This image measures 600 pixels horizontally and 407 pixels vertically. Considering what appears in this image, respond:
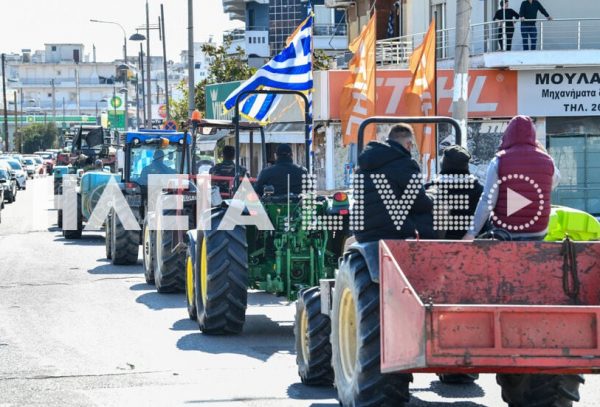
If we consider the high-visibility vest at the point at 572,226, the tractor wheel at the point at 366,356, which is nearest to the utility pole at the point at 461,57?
the high-visibility vest at the point at 572,226

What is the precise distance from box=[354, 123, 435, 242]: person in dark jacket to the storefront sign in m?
23.2

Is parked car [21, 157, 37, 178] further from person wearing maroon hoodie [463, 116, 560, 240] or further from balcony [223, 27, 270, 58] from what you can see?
person wearing maroon hoodie [463, 116, 560, 240]

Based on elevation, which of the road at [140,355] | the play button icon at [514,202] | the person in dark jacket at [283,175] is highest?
the person in dark jacket at [283,175]

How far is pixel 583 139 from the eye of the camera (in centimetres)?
3272

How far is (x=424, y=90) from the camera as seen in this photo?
26.2 metres

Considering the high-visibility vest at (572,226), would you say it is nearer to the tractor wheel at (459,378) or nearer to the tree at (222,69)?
the tractor wheel at (459,378)

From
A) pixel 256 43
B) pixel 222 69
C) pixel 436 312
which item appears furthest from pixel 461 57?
pixel 256 43

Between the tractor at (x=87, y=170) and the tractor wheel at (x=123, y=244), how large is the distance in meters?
5.76

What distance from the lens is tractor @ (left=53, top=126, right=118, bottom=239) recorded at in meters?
30.6

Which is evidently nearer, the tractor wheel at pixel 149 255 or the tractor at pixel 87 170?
the tractor wheel at pixel 149 255

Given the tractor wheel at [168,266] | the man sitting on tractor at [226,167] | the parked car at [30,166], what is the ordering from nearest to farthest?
1. the man sitting on tractor at [226,167]
2. the tractor wheel at [168,266]
3. the parked car at [30,166]

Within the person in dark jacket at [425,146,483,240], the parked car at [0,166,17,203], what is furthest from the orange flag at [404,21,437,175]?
the parked car at [0,166,17,203]

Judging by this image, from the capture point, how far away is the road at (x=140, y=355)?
10484 mm

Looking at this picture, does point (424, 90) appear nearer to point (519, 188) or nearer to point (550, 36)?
point (550, 36)
